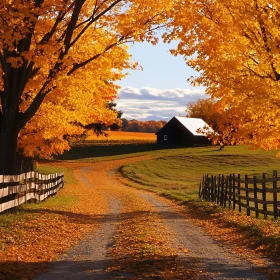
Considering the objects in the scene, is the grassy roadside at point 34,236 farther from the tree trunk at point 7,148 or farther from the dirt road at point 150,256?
the tree trunk at point 7,148

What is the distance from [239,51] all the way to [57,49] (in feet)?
19.3

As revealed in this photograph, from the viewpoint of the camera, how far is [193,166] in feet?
240

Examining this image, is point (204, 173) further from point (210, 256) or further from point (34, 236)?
point (210, 256)

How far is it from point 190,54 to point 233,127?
4058 mm

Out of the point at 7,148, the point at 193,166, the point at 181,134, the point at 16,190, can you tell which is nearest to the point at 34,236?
the point at 16,190

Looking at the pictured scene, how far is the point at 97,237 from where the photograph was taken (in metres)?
14.0

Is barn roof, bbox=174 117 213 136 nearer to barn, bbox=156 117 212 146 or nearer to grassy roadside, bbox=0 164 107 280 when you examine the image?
barn, bbox=156 117 212 146

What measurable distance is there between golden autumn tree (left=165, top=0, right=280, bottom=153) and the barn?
269 feet

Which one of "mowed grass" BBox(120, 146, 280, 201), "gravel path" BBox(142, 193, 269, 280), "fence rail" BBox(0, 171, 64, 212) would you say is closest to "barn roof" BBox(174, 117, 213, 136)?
"mowed grass" BBox(120, 146, 280, 201)

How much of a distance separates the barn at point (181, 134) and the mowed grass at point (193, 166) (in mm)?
10972

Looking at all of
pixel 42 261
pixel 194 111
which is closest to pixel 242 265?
pixel 42 261

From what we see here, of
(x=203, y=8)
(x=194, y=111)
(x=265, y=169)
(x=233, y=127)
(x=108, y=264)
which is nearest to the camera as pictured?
(x=108, y=264)

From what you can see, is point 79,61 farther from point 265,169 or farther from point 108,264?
point 265,169

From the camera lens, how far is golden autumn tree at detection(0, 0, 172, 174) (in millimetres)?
15352
